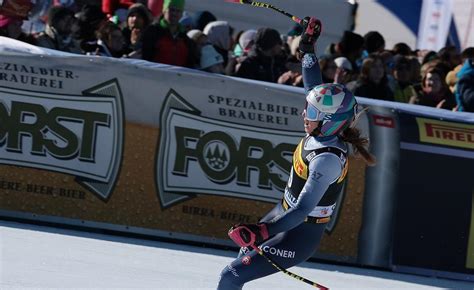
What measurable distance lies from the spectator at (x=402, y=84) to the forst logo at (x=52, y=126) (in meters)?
3.43

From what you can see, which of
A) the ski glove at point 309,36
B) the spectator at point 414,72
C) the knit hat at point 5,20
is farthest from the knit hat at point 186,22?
the ski glove at point 309,36

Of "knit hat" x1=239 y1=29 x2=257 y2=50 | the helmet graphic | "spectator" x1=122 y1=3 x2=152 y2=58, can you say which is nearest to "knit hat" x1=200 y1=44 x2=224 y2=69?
"spectator" x1=122 y1=3 x2=152 y2=58

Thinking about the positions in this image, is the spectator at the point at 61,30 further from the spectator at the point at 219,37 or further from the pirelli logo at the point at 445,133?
the pirelli logo at the point at 445,133

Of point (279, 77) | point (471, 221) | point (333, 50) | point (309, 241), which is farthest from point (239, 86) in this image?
point (333, 50)

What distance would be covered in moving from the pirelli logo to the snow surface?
112cm

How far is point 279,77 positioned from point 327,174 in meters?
4.54

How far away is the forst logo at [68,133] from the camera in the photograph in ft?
27.7

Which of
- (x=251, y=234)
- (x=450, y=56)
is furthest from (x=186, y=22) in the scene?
(x=251, y=234)

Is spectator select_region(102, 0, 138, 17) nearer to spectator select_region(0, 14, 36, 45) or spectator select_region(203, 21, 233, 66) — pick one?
spectator select_region(203, 21, 233, 66)

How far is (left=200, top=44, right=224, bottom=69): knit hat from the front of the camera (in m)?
9.83

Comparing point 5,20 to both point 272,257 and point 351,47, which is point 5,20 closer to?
point 351,47

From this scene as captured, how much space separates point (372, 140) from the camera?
8.51 m

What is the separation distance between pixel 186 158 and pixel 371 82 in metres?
2.22

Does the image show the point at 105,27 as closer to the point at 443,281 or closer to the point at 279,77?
the point at 279,77
